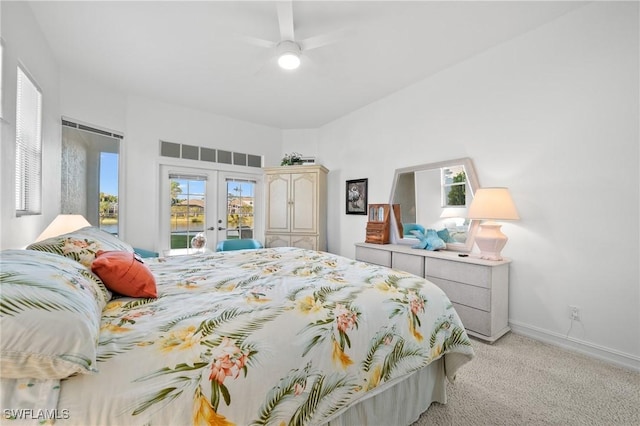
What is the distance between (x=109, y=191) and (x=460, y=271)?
440 centimetres

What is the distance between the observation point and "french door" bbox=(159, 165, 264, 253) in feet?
13.4

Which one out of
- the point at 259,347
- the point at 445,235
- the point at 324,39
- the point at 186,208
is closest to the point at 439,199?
the point at 445,235

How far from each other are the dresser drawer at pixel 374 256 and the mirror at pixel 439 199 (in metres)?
0.36

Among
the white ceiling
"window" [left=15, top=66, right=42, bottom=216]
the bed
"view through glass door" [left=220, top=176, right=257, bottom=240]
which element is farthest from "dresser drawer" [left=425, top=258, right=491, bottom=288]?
"window" [left=15, top=66, right=42, bottom=216]

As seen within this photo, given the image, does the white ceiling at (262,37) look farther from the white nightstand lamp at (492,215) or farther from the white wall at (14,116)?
the white nightstand lamp at (492,215)

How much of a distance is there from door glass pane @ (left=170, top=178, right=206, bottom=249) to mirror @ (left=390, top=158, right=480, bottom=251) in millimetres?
3097

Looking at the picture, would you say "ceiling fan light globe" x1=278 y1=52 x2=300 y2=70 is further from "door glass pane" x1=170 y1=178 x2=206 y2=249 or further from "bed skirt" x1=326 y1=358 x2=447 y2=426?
"door glass pane" x1=170 y1=178 x2=206 y2=249

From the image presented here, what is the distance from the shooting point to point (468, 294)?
2.49 m

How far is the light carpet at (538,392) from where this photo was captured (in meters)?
1.51

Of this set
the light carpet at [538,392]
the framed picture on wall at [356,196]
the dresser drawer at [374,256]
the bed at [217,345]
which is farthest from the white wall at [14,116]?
the framed picture on wall at [356,196]

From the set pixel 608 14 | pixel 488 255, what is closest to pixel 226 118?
pixel 488 255

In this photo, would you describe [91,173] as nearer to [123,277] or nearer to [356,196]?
[123,277]

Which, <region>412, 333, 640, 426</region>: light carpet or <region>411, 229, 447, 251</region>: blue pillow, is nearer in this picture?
<region>412, 333, 640, 426</region>: light carpet

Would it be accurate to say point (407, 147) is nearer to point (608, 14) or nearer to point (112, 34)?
point (608, 14)
